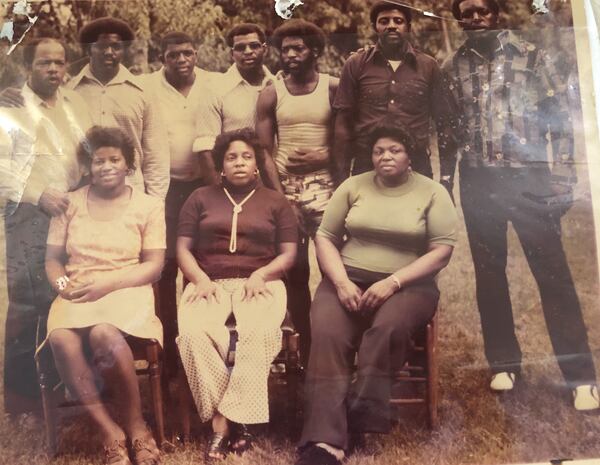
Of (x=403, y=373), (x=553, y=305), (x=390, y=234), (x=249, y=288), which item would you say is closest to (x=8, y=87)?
(x=249, y=288)

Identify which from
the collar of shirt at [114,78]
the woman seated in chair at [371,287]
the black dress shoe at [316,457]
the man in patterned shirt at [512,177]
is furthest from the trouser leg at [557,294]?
the collar of shirt at [114,78]

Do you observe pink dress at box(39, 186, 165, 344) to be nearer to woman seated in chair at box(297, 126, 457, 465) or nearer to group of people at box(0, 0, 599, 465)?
group of people at box(0, 0, 599, 465)

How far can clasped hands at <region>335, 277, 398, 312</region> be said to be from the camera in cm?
81

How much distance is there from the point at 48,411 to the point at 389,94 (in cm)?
64

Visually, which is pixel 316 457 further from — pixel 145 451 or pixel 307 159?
pixel 307 159

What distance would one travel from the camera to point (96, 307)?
80 centimetres

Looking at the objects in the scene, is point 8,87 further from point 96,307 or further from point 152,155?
point 96,307

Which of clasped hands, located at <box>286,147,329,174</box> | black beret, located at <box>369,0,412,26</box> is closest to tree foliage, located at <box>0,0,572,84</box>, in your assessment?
black beret, located at <box>369,0,412,26</box>

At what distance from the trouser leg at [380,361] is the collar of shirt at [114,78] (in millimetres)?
463

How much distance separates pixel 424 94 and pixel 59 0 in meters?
0.54

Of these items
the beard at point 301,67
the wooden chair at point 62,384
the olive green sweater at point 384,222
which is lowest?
the wooden chair at point 62,384

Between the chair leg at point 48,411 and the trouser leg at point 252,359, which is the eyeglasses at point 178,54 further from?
the chair leg at point 48,411

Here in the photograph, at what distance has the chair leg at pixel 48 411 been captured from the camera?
79cm

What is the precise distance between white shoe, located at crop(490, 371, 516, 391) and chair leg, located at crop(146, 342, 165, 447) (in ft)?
1.50
